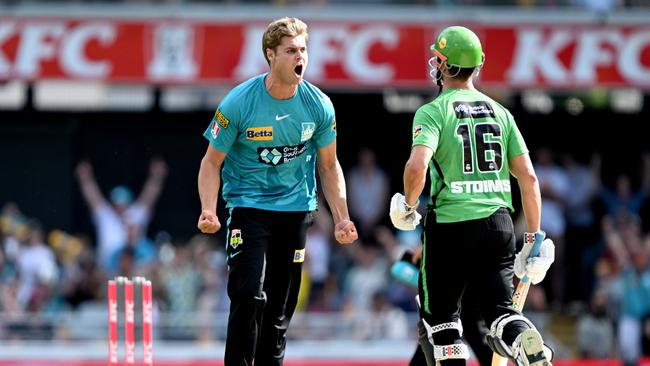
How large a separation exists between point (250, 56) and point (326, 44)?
895mm

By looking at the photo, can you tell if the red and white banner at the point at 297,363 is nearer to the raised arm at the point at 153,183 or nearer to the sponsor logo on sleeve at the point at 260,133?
the raised arm at the point at 153,183

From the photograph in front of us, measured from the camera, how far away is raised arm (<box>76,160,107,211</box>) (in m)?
16.0

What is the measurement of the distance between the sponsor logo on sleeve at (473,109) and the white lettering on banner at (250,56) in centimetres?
798

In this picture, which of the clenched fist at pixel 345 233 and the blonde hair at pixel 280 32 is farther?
the clenched fist at pixel 345 233

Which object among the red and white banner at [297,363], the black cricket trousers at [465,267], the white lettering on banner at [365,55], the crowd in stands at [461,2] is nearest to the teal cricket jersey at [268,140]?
the black cricket trousers at [465,267]

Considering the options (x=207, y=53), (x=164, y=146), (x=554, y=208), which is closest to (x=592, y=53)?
(x=554, y=208)

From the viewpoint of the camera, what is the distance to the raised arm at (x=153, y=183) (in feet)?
53.2

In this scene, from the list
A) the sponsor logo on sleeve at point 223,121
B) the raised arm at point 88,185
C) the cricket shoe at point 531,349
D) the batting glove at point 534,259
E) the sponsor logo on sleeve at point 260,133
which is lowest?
the cricket shoe at point 531,349

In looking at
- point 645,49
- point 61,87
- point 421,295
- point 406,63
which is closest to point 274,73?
point 421,295

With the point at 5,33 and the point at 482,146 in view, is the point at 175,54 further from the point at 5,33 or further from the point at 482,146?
the point at 482,146

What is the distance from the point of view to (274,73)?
24.1 ft

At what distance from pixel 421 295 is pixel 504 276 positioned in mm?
497

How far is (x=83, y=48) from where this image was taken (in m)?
14.9

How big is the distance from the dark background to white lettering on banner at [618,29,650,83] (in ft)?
6.47
